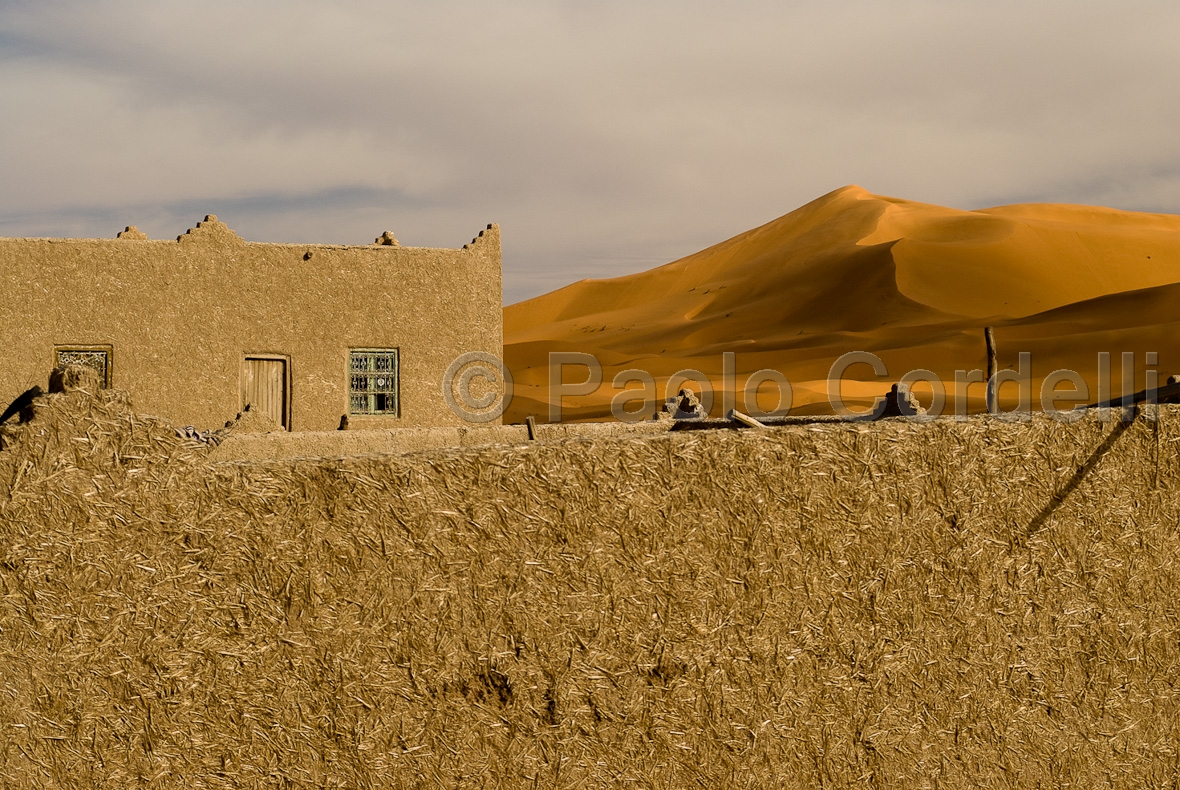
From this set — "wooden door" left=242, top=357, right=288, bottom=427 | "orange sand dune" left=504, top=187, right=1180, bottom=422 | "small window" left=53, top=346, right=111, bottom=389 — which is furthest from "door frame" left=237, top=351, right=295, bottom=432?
"orange sand dune" left=504, top=187, right=1180, bottom=422

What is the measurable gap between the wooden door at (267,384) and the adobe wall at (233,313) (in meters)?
0.13

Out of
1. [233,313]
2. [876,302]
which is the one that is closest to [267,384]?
[233,313]

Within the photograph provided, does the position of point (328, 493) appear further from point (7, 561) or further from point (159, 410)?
point (159, 410)

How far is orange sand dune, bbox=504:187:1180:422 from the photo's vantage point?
115 ft

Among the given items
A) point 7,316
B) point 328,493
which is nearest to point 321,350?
point 7,316

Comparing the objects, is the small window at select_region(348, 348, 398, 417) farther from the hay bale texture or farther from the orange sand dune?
the orange sand dune

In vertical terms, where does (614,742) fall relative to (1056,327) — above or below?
below

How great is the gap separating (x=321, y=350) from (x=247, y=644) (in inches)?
426

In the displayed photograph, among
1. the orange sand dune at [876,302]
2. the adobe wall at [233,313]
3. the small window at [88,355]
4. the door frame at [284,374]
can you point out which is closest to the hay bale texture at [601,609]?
the adobe wall at [233,313]

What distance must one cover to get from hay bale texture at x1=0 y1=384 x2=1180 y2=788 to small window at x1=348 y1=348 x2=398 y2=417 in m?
10.5

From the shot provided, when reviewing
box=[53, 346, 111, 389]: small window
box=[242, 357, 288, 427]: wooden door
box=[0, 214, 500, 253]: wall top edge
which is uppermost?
box=[0, 214, 500, 253]: wall top edge

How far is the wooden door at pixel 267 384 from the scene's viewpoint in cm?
1381

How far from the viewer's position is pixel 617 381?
3875 centimetres

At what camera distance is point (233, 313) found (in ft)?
45.4
